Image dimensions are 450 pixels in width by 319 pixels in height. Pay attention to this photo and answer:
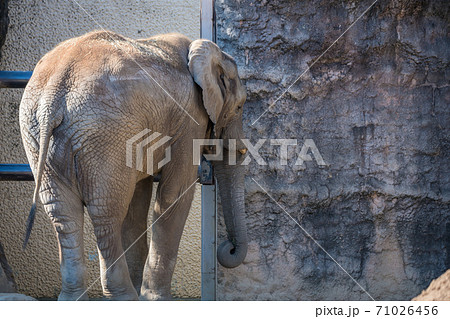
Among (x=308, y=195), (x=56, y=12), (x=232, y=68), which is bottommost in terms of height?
(x=308, y=195)

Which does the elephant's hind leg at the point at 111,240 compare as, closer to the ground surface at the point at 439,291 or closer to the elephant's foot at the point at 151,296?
the elephant's foot at the point at 151,296

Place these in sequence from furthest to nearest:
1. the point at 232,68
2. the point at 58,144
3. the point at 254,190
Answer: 1. the point at 254,190
2. the point at 232,68
3. the point at 58,144

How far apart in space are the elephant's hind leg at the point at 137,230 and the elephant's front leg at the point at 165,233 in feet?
1.04

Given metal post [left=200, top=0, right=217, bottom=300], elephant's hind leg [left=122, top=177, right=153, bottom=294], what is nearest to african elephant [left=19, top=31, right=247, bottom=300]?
elephant's hind leg [left=122, top=177, right=153, bottom=294]

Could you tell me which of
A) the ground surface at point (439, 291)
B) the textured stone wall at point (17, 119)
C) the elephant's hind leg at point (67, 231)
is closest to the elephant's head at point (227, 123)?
the textured stone wall at point (17, 119)

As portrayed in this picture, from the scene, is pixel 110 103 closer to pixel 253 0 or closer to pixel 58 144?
pixel 58 144

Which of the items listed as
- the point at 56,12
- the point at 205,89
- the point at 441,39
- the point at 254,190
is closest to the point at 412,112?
the point at 441,39

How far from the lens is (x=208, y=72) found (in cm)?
319

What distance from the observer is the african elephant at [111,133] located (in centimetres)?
265

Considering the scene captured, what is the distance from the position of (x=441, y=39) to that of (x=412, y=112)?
1.52ft

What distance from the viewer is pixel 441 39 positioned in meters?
4.11

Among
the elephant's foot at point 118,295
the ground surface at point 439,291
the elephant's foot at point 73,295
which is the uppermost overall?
the ground surface at point 439,291

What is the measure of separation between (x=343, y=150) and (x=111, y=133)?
5.88ft

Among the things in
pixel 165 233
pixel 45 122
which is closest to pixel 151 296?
pixel 165 233
